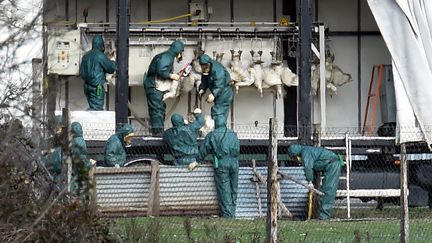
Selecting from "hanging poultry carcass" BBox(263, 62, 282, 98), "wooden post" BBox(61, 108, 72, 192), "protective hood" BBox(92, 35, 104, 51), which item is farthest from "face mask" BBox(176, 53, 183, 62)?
"wooden post" BBox(61, 108, 72, 192)

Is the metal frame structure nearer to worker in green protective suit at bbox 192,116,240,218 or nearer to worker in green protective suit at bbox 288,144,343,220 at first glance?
worker in green protective suit at bbox 288,144,343,220

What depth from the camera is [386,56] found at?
2669cm

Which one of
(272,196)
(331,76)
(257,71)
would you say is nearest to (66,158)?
(272,196)

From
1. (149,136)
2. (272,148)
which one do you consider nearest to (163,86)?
(149,136)

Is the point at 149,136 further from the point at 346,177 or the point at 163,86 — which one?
the point at 346,177

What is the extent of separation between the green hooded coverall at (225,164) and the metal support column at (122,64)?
272cm

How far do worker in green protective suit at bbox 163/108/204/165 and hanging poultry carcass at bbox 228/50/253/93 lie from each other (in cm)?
318

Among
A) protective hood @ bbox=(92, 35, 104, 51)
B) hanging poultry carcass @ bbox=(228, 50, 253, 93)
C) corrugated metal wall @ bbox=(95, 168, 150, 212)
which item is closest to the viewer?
corrugated metal wall @ bbox=(95, 168, 150, 212)

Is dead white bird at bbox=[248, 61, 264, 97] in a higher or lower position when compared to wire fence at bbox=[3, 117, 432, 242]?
higher

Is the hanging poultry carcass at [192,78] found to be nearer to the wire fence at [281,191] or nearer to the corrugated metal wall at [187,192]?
the wire fence at [281,191]

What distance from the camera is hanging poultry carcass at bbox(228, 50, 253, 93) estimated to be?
24922mm

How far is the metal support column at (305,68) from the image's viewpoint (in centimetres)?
2328

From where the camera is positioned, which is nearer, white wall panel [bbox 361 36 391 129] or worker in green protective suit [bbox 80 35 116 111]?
worker in green protective suit [bbox 80 35 116 111]

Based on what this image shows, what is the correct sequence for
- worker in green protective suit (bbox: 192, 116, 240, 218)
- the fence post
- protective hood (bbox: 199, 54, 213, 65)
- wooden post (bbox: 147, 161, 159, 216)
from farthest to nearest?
protective hood (bbox: 199, 54, 213, 65) < worker in green protective suit (bbox: 192, 116, 240, 218) < wooden post (bbox: 147, 161, 159, 216) < the fence post
